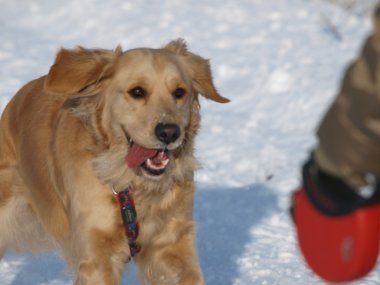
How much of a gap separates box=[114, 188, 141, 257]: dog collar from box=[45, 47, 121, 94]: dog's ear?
58cm

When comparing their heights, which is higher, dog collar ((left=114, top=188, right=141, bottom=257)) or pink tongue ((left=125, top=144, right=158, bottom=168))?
pink tongue ((left=125, top=144, right=158, bottom=168))

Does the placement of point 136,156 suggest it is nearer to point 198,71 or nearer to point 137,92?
point 137,92

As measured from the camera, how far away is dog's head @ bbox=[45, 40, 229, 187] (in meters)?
3.90

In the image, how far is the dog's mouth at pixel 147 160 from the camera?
158 inches

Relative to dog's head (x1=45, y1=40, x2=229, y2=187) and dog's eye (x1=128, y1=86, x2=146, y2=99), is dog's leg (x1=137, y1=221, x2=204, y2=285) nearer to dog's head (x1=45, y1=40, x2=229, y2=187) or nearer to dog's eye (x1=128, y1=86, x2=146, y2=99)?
dog's head (x1=45, y1=40, x2=229, y2=187)

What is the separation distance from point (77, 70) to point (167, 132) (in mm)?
662

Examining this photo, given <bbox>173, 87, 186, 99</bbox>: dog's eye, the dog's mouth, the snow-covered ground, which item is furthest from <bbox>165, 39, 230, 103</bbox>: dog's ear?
the snow-covered ground

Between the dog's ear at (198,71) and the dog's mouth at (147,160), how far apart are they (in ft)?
1.92

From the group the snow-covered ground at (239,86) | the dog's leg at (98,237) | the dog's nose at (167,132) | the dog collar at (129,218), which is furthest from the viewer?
the snow-covered ground at (239,86)

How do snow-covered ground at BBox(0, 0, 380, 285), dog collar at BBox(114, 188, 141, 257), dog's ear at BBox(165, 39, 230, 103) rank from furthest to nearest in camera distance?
snow-covered ground at BBox(0, 0, 380, 285), dog's ear at BBox(165, 39, 230, 103), dog collar at BBox(114, 188, 141, 257)

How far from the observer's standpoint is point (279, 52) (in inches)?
383

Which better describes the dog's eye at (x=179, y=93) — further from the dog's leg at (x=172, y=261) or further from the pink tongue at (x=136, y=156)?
the dog's leg at (x=172, y=261)

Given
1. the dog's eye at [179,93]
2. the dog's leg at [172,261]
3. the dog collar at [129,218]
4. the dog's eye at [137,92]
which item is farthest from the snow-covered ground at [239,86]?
the dog's eye at [137,92]

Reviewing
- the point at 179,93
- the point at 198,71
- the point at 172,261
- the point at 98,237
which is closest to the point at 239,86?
the point at 198,71
